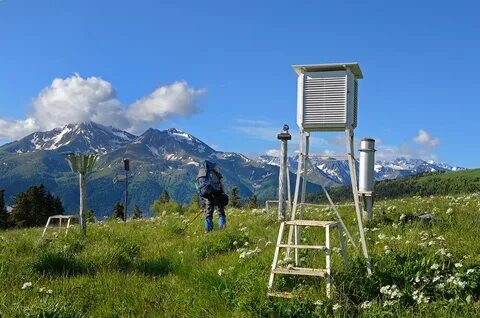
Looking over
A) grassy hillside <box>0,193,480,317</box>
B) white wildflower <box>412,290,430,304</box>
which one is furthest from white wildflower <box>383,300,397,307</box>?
white wildflower <box>412,290,430,304</box>

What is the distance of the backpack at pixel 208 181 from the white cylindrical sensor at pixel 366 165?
5.04 metres

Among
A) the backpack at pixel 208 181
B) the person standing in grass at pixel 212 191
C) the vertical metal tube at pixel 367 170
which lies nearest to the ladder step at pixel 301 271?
the vertical metal tube at pixel 367 170

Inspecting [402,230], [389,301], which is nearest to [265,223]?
[402,230]

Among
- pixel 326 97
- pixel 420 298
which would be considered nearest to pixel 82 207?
pixel 326 97

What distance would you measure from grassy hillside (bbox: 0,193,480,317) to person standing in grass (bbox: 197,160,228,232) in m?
4.71

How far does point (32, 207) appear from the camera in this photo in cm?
7481

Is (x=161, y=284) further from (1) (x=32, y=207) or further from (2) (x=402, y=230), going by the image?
(1) (x=32, y=207)

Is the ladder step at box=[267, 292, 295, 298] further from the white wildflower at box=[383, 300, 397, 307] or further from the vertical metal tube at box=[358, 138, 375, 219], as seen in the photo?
the vertical metal tube at box=[358, 138, 375, 219]

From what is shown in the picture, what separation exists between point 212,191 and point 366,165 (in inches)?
212

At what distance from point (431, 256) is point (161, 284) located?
15.6 feet

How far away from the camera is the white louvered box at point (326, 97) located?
28.0 ft

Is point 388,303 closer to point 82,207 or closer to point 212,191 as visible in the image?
point 212,191

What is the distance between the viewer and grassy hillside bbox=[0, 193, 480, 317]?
22.8ft

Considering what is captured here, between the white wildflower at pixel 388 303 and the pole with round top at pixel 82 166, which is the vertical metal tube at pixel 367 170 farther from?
the pole with round top at pixel 82 166
